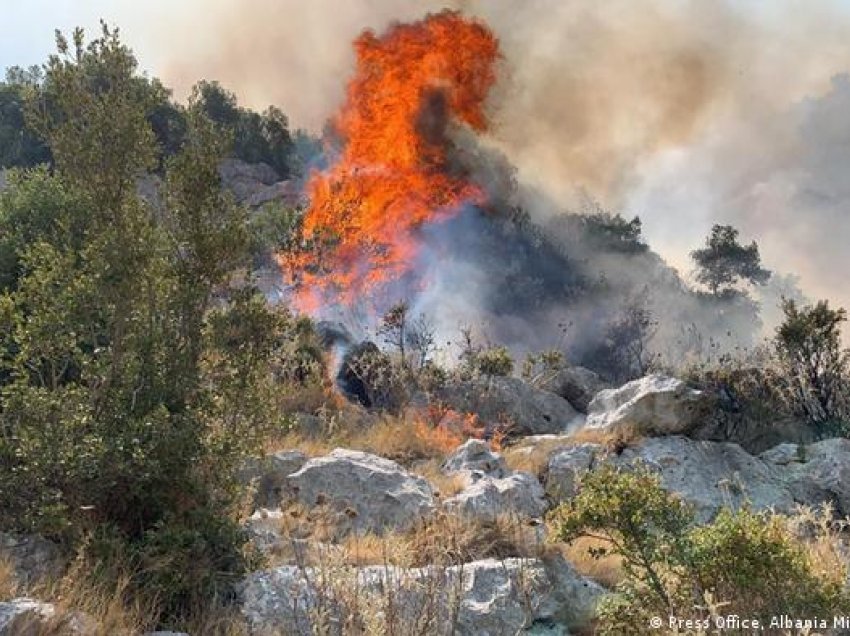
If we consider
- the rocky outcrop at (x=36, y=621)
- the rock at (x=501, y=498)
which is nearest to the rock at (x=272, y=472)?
the rock at (x=501, y=498)

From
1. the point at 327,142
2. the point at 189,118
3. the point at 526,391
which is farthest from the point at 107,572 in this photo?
the point at 327,142

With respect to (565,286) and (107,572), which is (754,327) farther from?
(107,572)

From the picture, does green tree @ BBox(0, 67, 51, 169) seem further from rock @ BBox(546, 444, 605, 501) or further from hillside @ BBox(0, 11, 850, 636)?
rock @ BBox(546, 444, 605, 501)

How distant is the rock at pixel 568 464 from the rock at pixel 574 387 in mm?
10240

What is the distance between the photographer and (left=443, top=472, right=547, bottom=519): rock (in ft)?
29.1

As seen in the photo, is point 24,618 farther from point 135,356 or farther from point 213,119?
point 213,119

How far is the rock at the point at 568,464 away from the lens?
525 inches

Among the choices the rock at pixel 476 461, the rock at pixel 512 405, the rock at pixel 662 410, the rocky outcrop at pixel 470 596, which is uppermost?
the rock at pixel 512 405

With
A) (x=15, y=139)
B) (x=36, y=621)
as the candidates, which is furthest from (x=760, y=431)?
(x=15, y=139)

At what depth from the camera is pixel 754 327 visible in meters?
52.7

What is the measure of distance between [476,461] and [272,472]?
11.6 ft

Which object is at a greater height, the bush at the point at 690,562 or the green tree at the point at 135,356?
the green tree at the point at 135,356

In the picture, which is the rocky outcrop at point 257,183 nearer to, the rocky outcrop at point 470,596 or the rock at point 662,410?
the rock at point 662,410

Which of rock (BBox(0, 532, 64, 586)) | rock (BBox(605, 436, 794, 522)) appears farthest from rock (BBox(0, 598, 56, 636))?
rock (BBox(605, 436, 794, 522))
